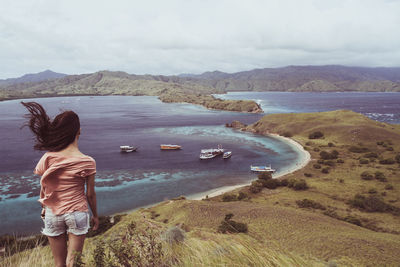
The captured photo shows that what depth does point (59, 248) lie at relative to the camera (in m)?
3.79

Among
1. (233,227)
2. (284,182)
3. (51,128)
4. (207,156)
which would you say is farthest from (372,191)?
(51,128)

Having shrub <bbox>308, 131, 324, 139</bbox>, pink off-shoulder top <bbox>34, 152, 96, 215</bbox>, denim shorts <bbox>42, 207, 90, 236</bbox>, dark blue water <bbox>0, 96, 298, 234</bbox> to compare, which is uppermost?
pink off-shoulder top <bbox>34, 152, 96, 215</bbox>

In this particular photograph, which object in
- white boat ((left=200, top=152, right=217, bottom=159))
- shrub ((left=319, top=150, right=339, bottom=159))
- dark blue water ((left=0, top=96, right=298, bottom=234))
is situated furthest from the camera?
white boat ((left=200, top=152, right=217, bottom=159))

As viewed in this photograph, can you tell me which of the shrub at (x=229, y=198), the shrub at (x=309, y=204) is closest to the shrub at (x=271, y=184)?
the shrub at (x=229, y=198)

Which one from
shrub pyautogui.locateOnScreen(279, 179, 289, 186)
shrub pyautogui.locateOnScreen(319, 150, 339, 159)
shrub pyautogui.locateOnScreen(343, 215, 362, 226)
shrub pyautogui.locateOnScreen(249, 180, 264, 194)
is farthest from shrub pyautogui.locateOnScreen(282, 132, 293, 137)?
shrub pyautogui.locateOnScreen(343, 215, 362, 226)

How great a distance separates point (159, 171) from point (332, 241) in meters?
34.6

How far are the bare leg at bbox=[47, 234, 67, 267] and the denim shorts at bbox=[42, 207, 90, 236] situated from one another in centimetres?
7

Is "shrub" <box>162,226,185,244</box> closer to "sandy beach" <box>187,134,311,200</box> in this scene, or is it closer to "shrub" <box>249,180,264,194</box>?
"sandy beach" <box>187,134,311,200</box>

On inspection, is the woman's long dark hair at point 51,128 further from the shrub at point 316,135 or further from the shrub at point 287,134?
the shrub at point 287,134

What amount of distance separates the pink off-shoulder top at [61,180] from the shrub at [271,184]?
112 feet

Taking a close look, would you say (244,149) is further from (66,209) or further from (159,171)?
(66,209)

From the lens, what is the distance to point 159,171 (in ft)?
152

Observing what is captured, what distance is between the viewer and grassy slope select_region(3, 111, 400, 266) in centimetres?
552

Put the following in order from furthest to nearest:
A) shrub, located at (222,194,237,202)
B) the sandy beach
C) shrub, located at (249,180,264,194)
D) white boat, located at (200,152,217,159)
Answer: white boat, located at (200,152,217,159), the sandy beach, shrub, located at (249,180,264,194), shrub, located at (222,194,237,202)
